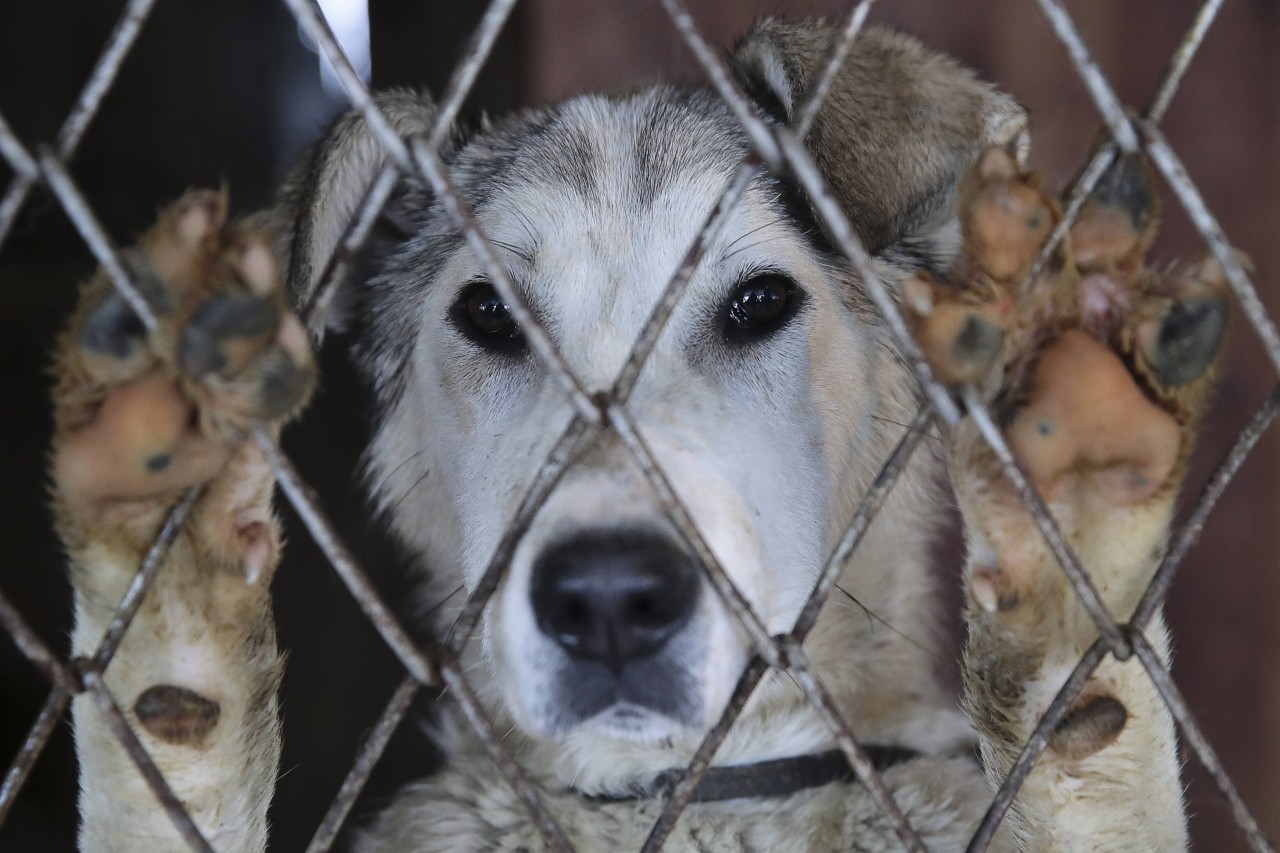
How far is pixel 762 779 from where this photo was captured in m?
2.02

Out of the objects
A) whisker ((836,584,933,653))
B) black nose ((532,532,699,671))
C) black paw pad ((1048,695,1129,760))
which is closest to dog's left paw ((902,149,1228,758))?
black paw pad ((1048,695,1129,760))

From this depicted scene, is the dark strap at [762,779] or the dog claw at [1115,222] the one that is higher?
the dog claw at [1115,222]

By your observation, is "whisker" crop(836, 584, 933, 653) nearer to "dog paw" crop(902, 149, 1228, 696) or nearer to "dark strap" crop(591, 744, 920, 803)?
"dark strap" crop(591, 744, 920, 803)

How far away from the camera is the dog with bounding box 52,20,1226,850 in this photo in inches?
46.5

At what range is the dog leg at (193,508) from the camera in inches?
43.7

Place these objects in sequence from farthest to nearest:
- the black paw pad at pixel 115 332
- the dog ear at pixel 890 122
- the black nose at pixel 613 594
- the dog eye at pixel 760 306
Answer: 1. the dog eye at pixel 760 306
2. the dog ear at pixel 890 122
3. the black nose at pixel 613 594
4. the black paw pad at pixel 115 332

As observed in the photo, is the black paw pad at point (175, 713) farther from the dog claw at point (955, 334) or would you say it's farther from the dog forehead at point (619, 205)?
the dog claw at point (955, 334)

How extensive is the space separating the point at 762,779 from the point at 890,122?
1257mm

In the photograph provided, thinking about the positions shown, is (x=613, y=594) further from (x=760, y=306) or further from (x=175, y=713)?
(x=760, y=306)

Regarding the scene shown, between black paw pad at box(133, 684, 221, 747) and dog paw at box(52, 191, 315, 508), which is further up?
dog paw at box(52, 191, 315, 508)

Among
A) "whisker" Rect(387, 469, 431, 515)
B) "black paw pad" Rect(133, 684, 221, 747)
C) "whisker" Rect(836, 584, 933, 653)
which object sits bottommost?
→ "black paw pad" Rect(133, 684, 221, 747)

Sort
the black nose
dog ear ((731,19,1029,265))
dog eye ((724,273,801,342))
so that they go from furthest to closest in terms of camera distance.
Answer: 1. dog eye ((724,273,801,342))
2. dog ear ((731,19,1029,265))
3. the black nose

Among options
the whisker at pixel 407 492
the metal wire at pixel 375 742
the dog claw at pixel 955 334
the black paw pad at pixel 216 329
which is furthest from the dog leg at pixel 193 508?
the whisker at pixel 407 492

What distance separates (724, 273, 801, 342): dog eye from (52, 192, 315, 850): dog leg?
0.95 metres
